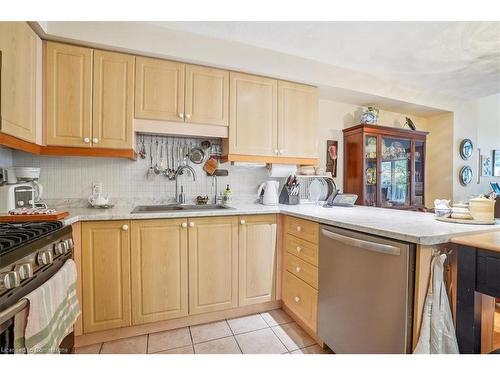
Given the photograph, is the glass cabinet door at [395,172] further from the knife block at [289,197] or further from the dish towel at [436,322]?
the dish towel at [436,322]

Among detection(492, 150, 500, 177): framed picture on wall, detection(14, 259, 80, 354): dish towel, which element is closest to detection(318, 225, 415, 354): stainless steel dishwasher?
detection(14, 259, 80, 354): dish towel

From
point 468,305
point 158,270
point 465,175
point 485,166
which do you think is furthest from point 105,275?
point 485,166

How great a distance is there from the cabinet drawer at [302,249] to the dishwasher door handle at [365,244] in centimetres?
20

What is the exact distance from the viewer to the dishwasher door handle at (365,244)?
41.8 inches

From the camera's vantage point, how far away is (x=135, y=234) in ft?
5.21

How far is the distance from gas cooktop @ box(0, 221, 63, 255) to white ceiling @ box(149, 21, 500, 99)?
162 cm

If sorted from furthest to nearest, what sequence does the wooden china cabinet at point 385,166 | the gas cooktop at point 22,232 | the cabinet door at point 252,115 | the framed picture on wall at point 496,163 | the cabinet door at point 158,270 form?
the framed picture on wall at point 496,163 < the wooden china cabinet at point 385,166 < the cabinet door at point 252,115 < the cabinet door at point 158,270 < the gas cooktop at point 22,232

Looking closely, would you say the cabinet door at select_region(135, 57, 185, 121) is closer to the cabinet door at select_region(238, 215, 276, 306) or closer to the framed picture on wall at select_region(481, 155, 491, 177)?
the cabinet door at select_region(238, 215, 276, 306)

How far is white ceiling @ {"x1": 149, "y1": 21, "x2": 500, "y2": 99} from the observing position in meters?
1.82

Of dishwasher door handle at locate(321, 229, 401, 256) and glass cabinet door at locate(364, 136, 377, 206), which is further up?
glass cabinet door at locate(364, 136, 377, 206)

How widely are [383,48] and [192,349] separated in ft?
9.39

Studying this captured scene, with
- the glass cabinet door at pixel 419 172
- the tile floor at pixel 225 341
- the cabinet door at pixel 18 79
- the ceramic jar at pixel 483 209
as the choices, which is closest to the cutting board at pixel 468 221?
the ceramic jar at pixel 483 209

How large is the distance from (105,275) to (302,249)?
136cm

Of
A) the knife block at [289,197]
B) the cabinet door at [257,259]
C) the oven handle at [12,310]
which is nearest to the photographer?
the oven handle at [12,310]
